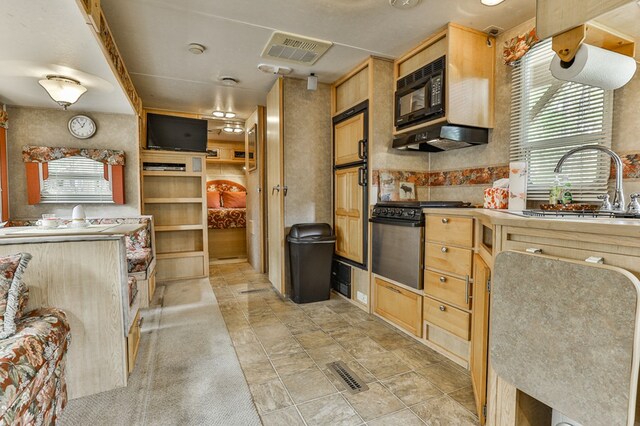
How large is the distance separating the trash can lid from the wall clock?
2720 millimetres

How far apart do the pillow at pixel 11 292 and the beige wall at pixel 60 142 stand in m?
2.66

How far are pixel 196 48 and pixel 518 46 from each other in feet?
8.75

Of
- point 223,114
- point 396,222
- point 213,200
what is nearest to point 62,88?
point 223,114

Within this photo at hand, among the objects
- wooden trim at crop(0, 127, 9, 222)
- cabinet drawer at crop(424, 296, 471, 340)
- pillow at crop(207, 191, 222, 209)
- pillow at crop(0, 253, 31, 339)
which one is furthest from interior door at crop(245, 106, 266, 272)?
pillow at crop(0, 253, 31, 339)

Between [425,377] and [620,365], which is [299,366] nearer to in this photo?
[425,377]

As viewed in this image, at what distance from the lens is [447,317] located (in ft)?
7.14

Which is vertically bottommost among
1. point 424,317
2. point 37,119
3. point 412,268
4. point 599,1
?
point 424,317

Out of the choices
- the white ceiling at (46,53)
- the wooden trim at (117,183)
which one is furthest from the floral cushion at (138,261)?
the white ceiling at (46,53)

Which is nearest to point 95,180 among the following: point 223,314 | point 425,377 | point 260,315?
point 223,314

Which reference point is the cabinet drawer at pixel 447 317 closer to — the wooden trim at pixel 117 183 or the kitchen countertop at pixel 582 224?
the kitchen countertop at pixel 582 224

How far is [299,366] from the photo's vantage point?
210cm

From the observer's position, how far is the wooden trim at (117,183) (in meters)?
3.77

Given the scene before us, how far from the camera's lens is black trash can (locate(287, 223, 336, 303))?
10.9 feet

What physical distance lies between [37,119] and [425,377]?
Answer: 186 inches
